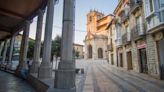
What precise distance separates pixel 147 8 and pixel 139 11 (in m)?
2.29

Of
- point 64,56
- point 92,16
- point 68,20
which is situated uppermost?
point 92,16

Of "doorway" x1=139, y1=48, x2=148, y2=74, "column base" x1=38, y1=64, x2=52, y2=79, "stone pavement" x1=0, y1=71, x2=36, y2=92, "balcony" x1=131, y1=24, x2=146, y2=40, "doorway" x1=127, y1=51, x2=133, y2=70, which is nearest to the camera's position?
"stone pavement" x1=0, y1=71, x2=36, y2=92

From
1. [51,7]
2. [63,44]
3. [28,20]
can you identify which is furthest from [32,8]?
[63,44]

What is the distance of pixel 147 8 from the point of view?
1120 cm

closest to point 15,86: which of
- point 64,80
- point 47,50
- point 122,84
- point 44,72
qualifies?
point 44,72

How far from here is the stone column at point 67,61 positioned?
5051 mm

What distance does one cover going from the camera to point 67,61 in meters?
5.28

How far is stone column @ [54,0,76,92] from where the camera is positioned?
5051mm

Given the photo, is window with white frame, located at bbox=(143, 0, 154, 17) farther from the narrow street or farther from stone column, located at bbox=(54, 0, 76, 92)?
stone column, located at bbox=(54, 0, 76, 92)

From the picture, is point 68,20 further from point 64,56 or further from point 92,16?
point 92,16

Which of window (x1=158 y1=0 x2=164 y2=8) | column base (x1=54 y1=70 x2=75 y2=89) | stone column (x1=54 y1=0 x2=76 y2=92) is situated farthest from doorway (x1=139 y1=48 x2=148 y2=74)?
column base (x1=54 y1=70 x2=75 y2=89)

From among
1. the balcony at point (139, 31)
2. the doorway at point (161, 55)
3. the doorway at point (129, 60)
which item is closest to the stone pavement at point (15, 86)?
the doorway at point (161, 55)

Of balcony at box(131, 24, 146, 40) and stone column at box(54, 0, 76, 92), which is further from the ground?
balcony at box(131, 24, 146, 40)

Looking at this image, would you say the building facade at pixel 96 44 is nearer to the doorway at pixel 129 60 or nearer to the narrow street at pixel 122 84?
the doorway at pixel 129 60
